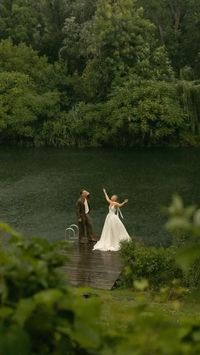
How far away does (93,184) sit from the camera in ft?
97.7

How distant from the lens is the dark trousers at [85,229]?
17859mm

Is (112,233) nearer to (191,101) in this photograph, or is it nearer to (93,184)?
(93,184)

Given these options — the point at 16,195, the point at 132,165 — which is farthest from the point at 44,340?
the point at 132,165

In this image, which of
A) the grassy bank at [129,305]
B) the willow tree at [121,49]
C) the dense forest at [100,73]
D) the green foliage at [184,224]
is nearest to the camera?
the green foliage at [184,224]

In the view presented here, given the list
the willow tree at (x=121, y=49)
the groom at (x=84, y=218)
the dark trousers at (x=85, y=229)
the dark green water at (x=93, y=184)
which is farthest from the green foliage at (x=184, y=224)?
the willow tree at (x=121, y=49)

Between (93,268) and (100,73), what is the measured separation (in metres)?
29.4

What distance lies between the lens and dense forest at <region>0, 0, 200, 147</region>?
4166 cm

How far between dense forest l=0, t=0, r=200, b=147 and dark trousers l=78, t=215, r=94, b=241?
23.4 metres

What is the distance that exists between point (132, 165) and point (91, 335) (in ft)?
107

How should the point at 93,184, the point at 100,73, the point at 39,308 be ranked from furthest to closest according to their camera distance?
the point at 100,73, the point at 93,184, the point at 39,308

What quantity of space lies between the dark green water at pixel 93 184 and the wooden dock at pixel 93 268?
3.79 metres

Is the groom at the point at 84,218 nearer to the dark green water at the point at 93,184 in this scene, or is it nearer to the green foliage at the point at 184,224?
the dark green water at the point at 93,184

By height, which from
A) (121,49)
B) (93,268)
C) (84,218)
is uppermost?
(121,49)

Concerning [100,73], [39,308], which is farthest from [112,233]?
[100,73]
